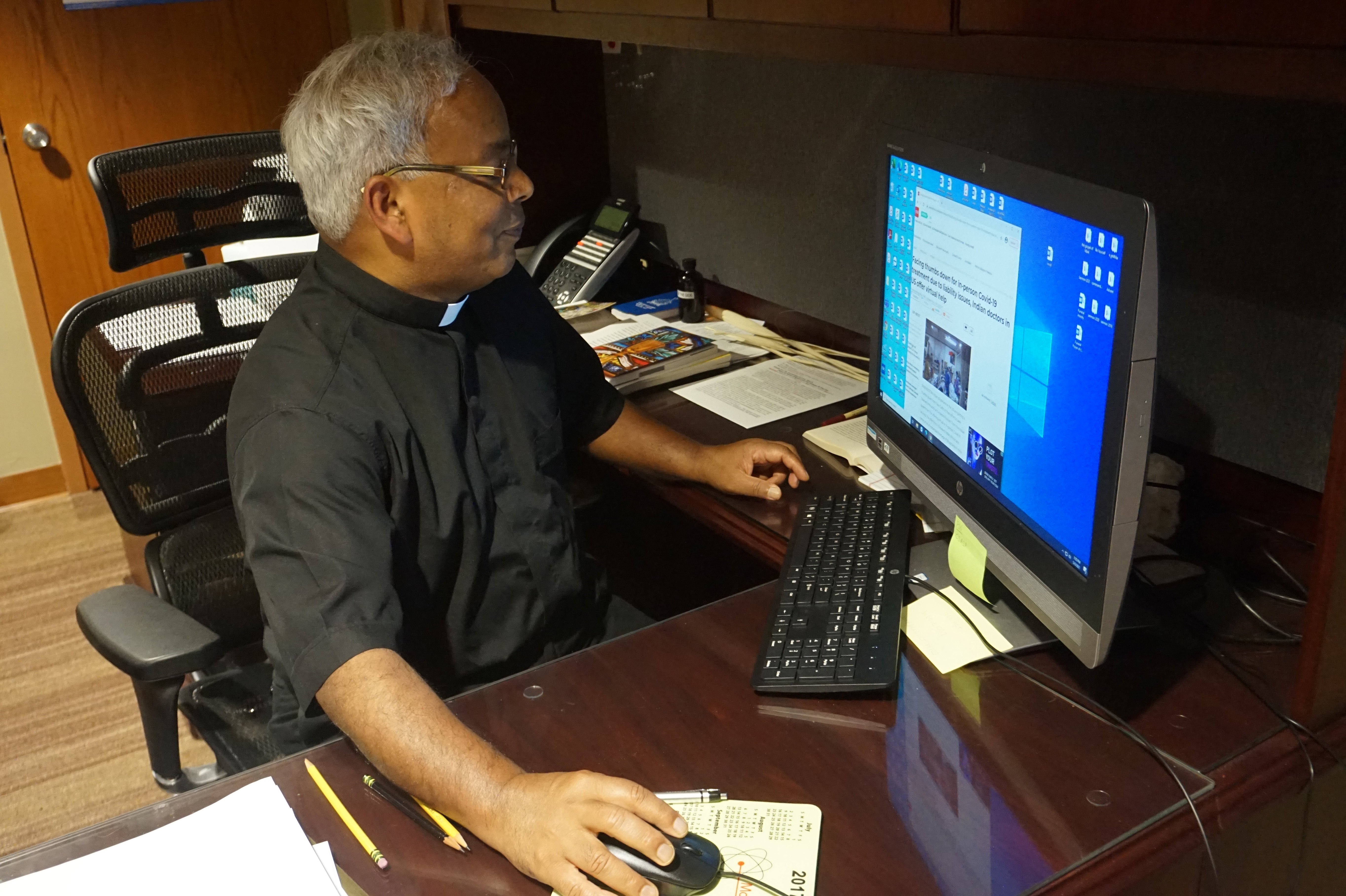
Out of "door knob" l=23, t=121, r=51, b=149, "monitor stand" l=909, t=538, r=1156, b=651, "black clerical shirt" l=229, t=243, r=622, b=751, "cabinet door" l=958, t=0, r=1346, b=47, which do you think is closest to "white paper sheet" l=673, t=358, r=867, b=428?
"black clerical shirt" l=229, t=243, r=622, b=751

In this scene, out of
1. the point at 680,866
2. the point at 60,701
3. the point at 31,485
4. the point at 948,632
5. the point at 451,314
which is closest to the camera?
the point at 680,866

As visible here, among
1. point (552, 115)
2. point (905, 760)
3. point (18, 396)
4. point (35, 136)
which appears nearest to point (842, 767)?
point (905, 760)

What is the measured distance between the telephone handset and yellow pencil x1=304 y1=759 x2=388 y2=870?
4.19 ft

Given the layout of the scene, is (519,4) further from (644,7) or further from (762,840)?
(762,840)

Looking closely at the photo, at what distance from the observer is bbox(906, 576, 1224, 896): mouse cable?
0.83 metres

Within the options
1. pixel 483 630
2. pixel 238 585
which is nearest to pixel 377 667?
pixel 483 630

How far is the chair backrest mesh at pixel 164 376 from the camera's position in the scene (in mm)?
1431

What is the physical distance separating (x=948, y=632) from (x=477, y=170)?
2.30ft

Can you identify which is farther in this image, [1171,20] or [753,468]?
[753,468]

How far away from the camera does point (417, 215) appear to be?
1.21 m

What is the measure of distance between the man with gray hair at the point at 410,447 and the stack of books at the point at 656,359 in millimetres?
272

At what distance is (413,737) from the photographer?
911 millimetres

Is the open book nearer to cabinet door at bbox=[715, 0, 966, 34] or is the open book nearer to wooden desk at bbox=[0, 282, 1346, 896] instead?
wooden desk at bbox=[0, 282, 1346, 896]

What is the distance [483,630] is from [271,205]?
77 centimetres
